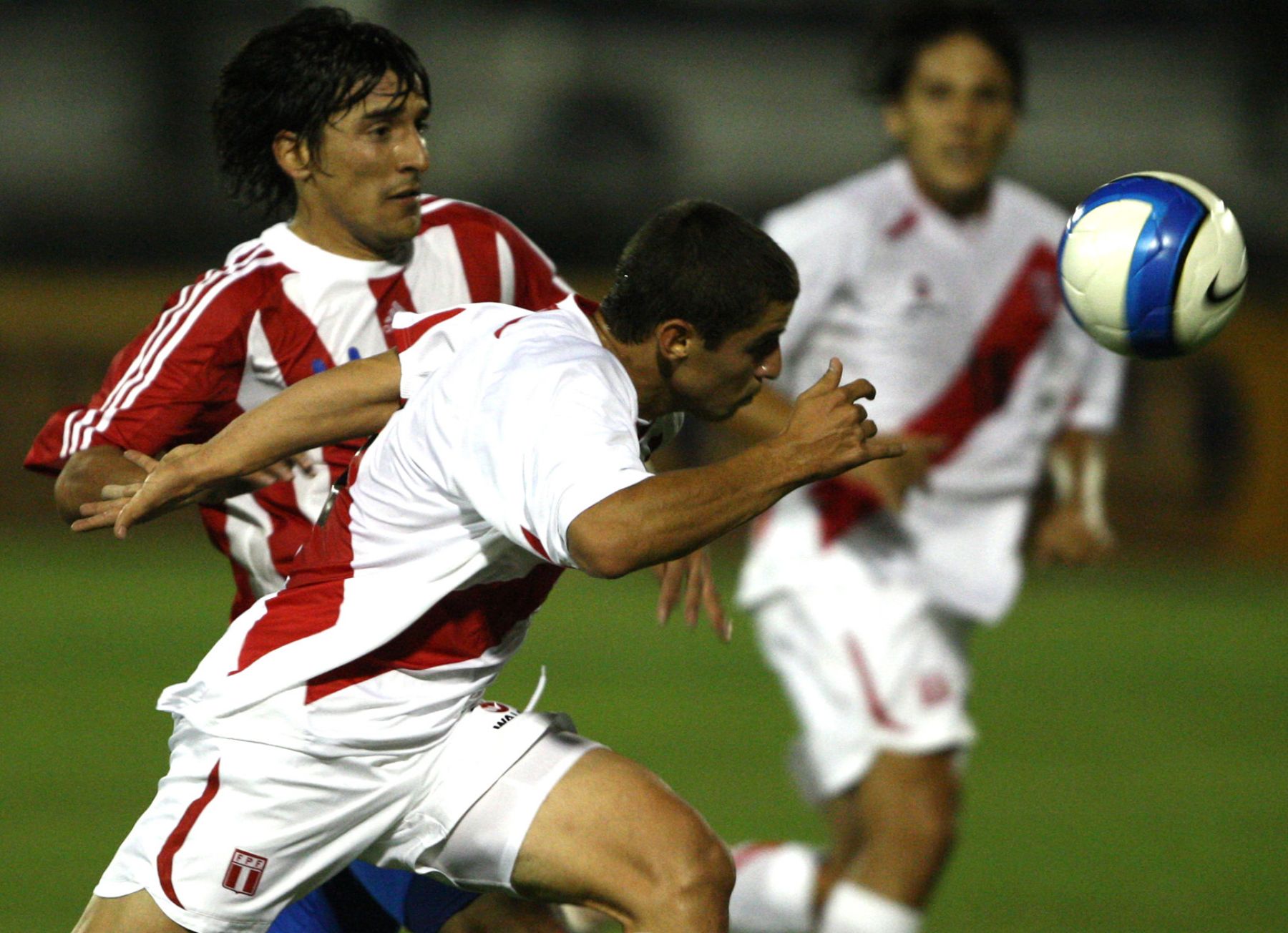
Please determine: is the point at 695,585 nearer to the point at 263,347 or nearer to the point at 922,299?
the point at 263,347

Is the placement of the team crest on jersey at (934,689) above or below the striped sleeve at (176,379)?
below

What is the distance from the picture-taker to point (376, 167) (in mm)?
3766

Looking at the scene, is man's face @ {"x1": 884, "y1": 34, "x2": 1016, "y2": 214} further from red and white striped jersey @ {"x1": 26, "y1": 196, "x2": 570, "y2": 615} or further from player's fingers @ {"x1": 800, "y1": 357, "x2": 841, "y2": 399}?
player's fingers @ {"x1": 800, "y1": 357, "x2": 841, "y2": 399}

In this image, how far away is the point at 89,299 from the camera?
1259 centimetres

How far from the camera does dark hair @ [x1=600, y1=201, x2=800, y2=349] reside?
3.12 m

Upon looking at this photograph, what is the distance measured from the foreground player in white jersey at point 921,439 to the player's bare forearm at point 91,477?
6.78 feet

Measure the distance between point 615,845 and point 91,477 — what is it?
1.16 meters

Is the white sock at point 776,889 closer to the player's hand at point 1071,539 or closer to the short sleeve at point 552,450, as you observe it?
the player's hand at point 1071,539

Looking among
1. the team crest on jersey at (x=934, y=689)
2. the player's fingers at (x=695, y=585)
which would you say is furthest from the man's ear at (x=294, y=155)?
the team crest on jersey at (x=934, y=689)

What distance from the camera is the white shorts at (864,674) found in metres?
5.18

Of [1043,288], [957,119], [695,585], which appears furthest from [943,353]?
[695,585]

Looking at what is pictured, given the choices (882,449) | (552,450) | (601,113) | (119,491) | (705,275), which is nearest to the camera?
(552,450)

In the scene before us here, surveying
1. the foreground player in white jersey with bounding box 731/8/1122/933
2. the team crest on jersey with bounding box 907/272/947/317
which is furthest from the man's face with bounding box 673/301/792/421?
the team crest on jersey with bounding box 907/272/947/317

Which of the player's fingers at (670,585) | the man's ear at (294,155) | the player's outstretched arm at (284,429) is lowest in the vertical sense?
the player's fingers at (670,585)
